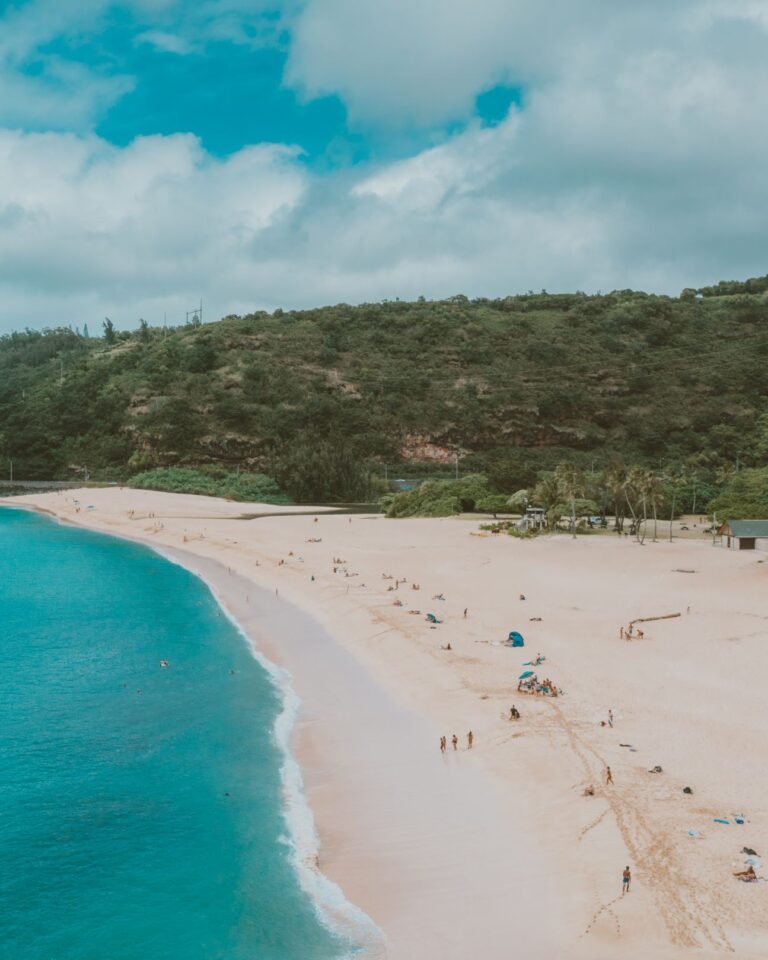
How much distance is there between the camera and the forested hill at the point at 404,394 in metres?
102

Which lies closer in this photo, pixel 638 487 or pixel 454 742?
pixel 454 742

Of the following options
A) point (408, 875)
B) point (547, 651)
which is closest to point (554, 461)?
point (547, 651)

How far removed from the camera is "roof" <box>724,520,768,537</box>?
45838 mm

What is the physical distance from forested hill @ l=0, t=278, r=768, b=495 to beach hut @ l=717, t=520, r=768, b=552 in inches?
1684

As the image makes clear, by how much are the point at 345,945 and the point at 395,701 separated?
10.7 m

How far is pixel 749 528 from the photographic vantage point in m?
46.2

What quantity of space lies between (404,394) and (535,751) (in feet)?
324

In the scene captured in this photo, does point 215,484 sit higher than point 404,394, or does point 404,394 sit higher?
point 404,394

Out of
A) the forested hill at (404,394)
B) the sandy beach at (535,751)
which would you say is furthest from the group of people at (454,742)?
the forested hill at (404,394)

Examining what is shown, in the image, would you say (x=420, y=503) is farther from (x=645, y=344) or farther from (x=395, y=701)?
(x=645, y=344)

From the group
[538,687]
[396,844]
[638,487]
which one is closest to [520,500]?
[638,487]

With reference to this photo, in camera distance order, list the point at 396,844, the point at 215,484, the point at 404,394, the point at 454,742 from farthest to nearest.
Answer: the point at 404,394 → the point at 215,484 → the point at 454,742 → the point at 396,844

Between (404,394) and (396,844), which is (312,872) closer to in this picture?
(396,844)

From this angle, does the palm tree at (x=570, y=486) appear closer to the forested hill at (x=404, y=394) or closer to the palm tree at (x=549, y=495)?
the palm tree at (x=549, y=495)
